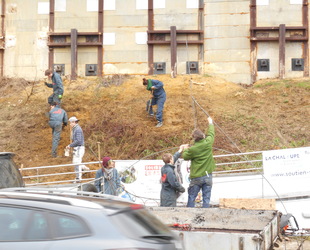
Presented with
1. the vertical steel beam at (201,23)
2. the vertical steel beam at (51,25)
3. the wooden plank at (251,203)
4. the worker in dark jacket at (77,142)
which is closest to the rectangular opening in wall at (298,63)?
the vertical steel beam at (201,23)

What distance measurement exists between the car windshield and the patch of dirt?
1141cm

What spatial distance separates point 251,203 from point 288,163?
4.89 feet

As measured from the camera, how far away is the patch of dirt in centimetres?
1820

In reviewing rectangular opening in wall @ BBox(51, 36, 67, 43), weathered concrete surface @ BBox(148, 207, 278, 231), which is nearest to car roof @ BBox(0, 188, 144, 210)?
weathered concrete surface @ BBox(148, 207, 278, 231)

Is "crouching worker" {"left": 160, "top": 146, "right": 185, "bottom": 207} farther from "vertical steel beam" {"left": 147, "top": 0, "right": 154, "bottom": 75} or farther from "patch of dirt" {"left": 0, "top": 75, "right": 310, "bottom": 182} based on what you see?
"vertical steel beam" {"left": 147, "top": 0, "right": 154, "bottom": 75}

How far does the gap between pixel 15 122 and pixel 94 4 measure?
6.35 metres

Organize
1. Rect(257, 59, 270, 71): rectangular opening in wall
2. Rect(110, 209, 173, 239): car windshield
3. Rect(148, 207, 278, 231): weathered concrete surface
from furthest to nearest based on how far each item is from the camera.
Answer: Rect(257, 59, 270, 71): rectangular opening in wall → Rect(148, 207, 278, 231): weathered concrete surface → Rect(110, 209, 173, 239): car windshield

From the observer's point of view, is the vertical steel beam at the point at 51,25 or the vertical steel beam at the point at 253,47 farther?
the vertical steel beam at the point at 51,25

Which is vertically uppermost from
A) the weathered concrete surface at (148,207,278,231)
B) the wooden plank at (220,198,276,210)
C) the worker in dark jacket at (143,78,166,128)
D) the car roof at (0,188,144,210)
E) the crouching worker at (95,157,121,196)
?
the worker in dark jacket at (143,78,166,128)

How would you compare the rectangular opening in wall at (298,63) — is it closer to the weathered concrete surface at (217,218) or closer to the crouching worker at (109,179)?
the crouching worker at (109,179)

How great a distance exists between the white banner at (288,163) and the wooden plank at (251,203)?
3.52ft

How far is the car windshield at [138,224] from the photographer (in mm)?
5496

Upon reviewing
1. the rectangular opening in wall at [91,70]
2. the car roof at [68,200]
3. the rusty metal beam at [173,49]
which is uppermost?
the rusty metal beam at [173,49]

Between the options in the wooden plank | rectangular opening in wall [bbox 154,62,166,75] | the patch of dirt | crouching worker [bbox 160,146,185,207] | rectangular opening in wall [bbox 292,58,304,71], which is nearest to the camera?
crouching worker [bbox 160,146,185,207]
